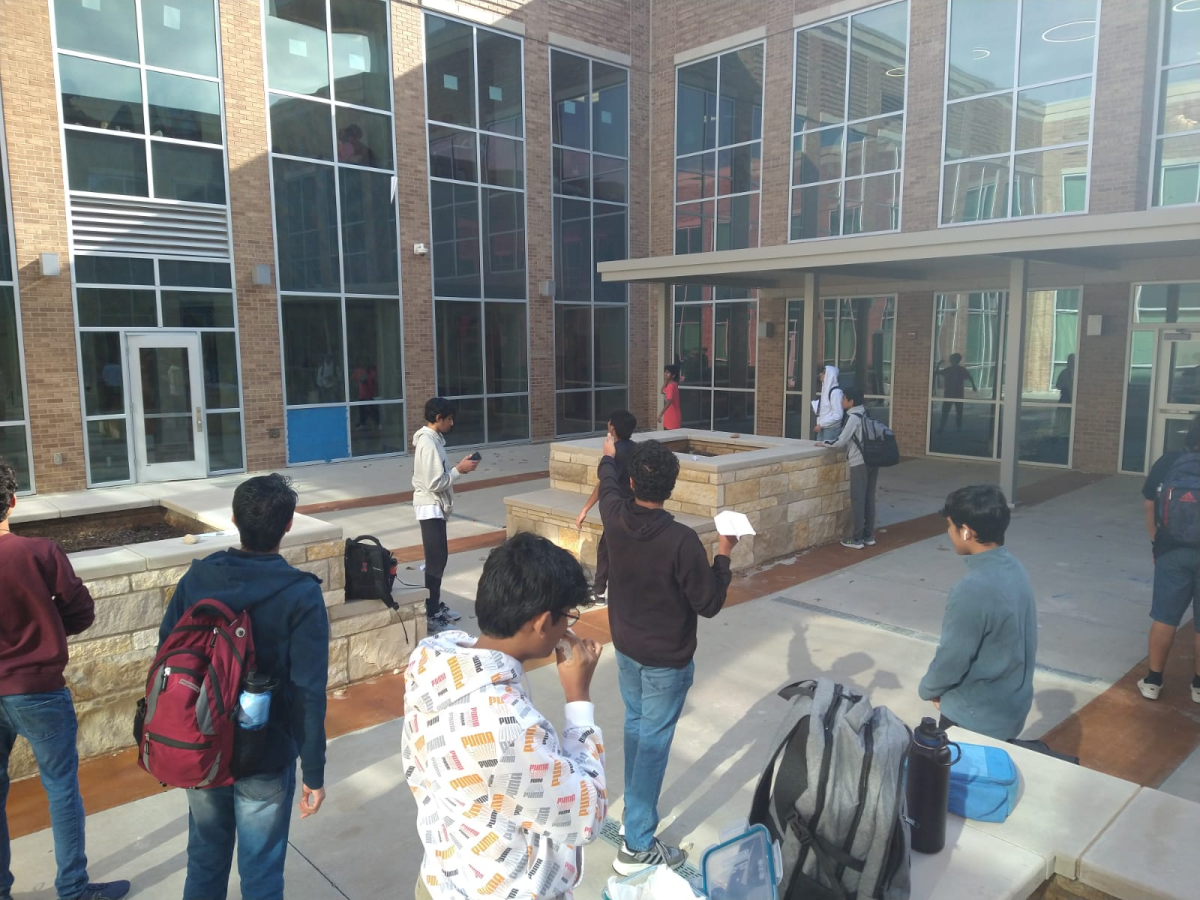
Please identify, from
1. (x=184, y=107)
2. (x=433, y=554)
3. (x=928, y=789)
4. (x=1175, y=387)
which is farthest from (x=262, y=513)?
(x=1175, y=387)

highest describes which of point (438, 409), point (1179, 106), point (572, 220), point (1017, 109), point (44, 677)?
point (1017, 109)

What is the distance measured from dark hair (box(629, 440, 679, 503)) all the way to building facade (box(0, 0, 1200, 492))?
7807 millimetres

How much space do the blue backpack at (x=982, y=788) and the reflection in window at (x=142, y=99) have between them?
45.0 ft

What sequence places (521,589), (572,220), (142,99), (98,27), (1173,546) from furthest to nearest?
(572,220) → (142,99) → (98,27) → (1173,546) → (521,589)

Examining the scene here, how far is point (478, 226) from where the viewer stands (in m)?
16.9

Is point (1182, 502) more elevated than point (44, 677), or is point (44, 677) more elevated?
point (1182, 502)

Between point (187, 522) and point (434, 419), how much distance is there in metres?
1.95

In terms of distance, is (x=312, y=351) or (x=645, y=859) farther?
(x=312, y=351)

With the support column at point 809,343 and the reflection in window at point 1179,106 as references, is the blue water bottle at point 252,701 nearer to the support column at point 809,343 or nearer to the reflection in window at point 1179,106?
the support column at point 809,343

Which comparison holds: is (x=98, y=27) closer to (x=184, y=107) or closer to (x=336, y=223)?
(x=184, y=107)

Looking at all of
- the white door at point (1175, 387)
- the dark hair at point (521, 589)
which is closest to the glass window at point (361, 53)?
the white door at point (1175, 387)

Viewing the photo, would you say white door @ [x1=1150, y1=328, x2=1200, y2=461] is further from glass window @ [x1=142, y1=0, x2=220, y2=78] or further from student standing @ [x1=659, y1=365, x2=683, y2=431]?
glass window @ [x1=142, y1=0, x2=220, y2=78]

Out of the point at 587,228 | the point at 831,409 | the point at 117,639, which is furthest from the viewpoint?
the point at 587,228

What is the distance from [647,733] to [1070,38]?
14317 millimetres
